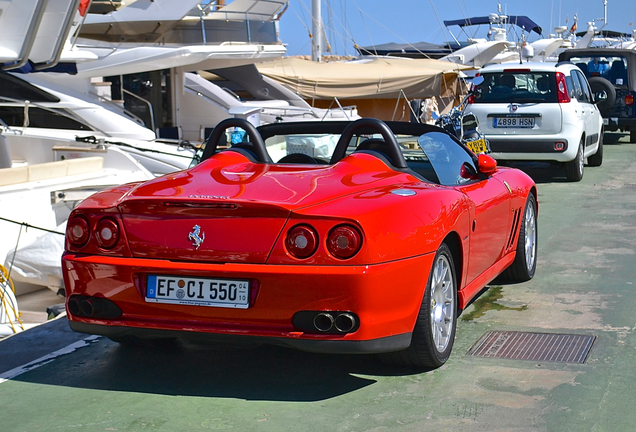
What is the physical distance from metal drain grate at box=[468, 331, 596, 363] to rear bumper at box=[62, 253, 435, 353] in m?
0.83

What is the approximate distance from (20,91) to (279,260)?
13.9 meters

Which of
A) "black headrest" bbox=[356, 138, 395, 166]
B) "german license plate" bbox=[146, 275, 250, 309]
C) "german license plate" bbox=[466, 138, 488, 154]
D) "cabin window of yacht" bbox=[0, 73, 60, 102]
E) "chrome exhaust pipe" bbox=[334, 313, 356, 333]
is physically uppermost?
"cabin window of yacht" bbox=[0, 73, 60, 102]

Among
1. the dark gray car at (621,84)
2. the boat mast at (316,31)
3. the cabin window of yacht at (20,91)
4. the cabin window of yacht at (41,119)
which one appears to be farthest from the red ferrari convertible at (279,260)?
the boat mast at (316,31)

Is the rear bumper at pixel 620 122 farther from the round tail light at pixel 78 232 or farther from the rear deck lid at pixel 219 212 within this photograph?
the round tail light at pixel 78 232

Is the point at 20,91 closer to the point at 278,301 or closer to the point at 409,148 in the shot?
the point at 409,148

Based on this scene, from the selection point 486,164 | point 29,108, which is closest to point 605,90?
point 29,108

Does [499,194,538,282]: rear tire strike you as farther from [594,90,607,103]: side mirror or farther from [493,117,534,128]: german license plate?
[594,90,607,103]: side mirror

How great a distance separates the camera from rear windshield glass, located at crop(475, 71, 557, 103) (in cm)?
1352

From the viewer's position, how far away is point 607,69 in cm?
2172

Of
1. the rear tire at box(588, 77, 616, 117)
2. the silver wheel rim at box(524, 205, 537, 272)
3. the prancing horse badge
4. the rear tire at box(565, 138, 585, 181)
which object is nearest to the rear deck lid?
the prancing horse badge

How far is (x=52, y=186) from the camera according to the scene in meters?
11.2

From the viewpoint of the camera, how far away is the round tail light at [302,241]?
163 inches

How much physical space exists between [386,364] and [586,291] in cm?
231

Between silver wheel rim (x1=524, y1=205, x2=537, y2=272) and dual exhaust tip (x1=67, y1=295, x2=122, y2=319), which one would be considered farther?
silver wheel rim (x1=524, y1=205, x2=537, y2=272)
